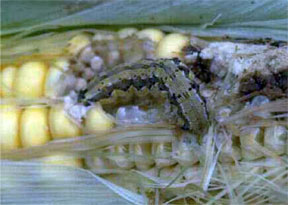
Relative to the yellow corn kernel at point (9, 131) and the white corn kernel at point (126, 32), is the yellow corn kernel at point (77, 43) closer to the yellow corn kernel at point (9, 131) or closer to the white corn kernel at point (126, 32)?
the white corn kernel at point (126, 32)

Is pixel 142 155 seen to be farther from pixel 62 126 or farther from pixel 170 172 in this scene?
pixel 62 126

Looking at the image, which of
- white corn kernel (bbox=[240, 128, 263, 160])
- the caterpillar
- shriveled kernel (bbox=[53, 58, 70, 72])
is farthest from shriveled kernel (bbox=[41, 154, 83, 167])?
white corn kernel (bbox=[240, 128, 263, 160])

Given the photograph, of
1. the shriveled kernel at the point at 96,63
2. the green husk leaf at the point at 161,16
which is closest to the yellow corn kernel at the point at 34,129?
the shriveled kernel at the point at 96,63

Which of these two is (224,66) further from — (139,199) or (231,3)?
(139,199)

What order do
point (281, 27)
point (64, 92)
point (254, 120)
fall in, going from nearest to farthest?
point (254, 120) → point (281, 27) → point (64, 92)

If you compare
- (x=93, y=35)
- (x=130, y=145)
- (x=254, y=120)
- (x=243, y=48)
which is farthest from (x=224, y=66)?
(x=93, y=35)

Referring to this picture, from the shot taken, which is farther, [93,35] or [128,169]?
[93,35]
